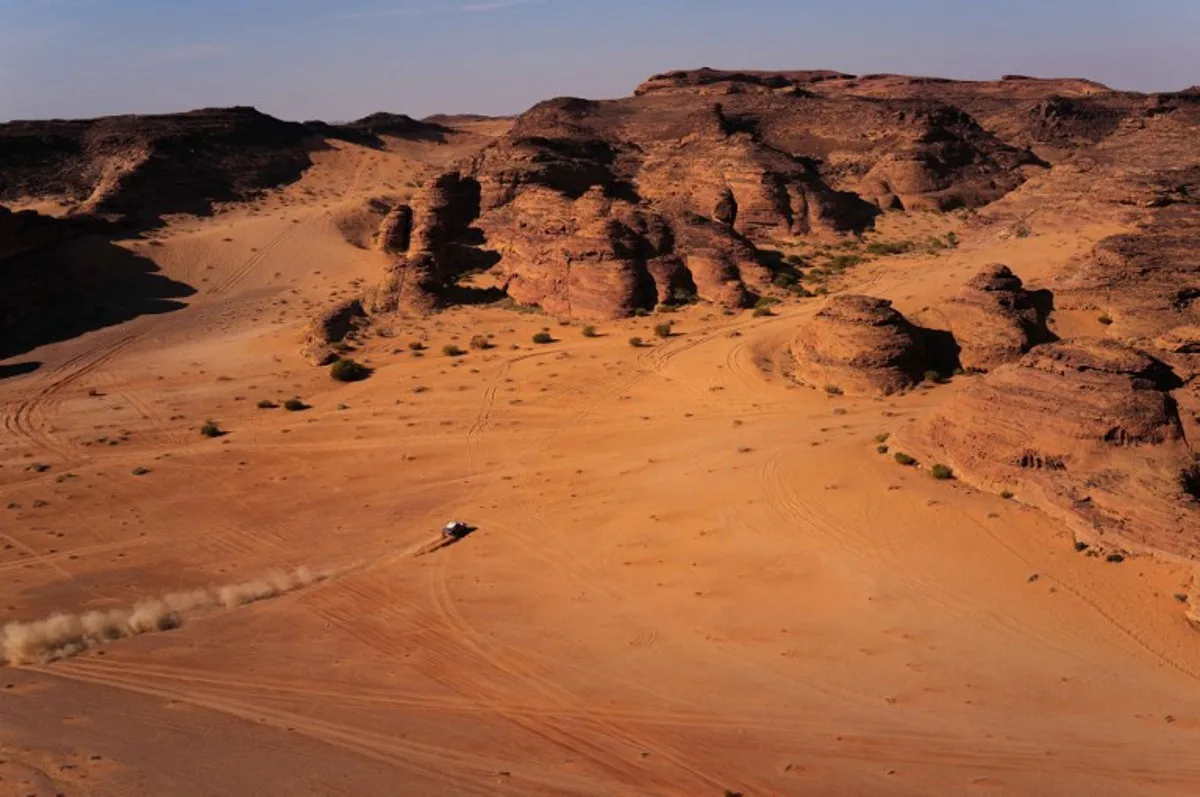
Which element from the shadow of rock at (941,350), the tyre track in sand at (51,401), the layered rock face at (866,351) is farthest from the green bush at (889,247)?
the tyre track in sand at (51,401)

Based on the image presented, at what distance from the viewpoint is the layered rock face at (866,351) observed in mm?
27266

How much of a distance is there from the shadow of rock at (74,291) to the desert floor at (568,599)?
663 centimetres

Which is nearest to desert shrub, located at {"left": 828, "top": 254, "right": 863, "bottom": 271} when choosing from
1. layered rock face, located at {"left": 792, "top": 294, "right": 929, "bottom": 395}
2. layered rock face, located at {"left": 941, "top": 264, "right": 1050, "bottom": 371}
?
layered rock face, located at {"left": 941, "top": 264, "right": 1050, "bottom": 371}

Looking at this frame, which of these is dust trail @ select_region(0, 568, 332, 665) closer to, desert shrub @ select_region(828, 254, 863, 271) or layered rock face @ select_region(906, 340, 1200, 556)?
layered rock face @ select_region(906, 340, 1200, 556)

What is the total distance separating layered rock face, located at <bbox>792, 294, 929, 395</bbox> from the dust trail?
1588 centimetres

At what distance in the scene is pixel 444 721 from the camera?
1381 cm

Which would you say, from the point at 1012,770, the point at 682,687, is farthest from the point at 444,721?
the point at 1012,770

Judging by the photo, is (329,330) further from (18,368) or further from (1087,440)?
(1087,440)

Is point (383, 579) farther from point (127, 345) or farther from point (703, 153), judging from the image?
point (703, 153)

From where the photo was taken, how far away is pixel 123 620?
1736 centimetres

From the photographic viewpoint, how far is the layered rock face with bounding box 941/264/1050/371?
92.1 feet

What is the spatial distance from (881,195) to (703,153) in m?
10.2

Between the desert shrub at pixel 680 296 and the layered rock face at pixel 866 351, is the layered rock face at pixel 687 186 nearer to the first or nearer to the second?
the desert shrub at pixel 680 296

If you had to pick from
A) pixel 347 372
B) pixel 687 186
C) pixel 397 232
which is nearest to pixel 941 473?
pixel 347 372
